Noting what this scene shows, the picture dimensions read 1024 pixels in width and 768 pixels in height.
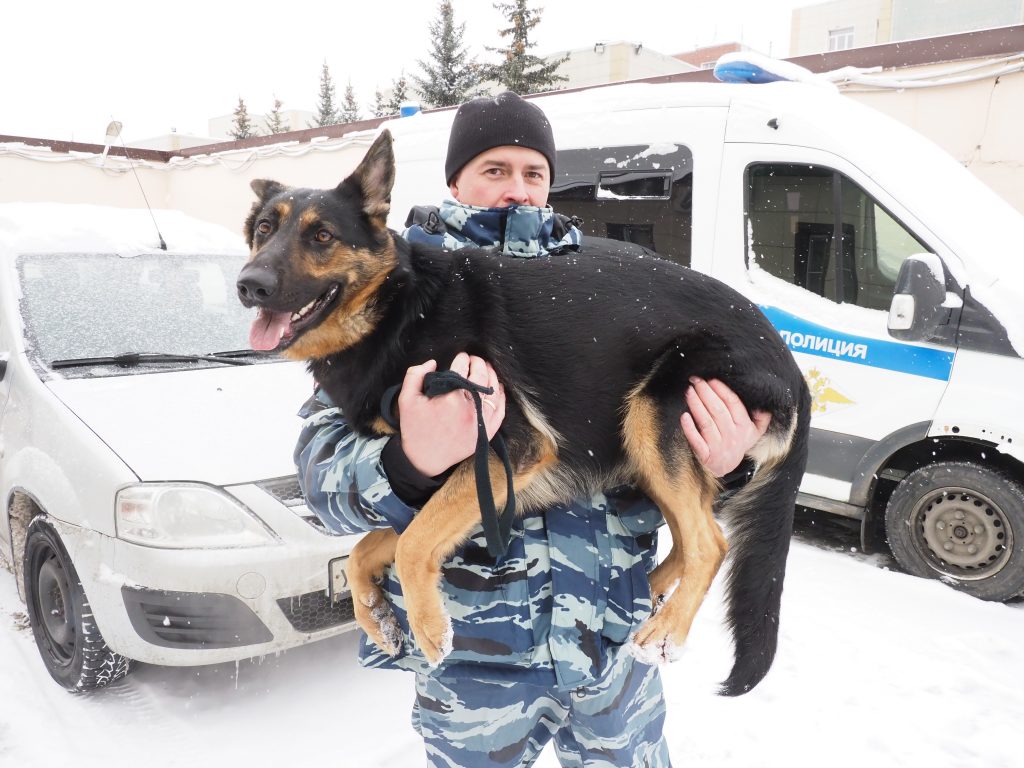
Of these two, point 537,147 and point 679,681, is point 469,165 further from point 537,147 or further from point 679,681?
point 679,681

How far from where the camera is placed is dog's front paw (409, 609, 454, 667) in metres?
1.53

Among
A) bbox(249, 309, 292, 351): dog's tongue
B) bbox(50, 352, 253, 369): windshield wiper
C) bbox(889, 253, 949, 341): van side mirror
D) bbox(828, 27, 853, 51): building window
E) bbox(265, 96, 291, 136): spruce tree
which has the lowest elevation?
bbox(50, 352, 253, 369): windshield wiper

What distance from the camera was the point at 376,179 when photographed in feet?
6.72

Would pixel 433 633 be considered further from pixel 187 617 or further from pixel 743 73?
pixel 743 73

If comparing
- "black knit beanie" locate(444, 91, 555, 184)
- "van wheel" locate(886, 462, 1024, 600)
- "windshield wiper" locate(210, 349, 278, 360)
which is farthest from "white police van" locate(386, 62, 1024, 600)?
"windshield wiper" locate(210, 349, 278, 360)

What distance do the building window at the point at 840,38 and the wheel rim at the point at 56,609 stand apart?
34774 millimetres

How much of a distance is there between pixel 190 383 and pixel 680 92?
373cm

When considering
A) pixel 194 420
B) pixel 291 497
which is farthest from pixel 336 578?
pixel 194 420

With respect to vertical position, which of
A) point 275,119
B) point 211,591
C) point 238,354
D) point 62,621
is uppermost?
point 275,119

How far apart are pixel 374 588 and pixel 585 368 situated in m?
0.82

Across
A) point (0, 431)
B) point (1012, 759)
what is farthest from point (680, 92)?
point (0, 431)

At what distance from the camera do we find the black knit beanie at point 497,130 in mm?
1990

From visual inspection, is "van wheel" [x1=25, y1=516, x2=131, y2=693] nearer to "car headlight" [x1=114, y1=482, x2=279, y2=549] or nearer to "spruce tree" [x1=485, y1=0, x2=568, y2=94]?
"car headlight" [x1=114, y1=482, x2=279, y2=549]

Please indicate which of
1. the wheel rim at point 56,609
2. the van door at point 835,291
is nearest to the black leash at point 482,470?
the wheel rim at point 56,609
